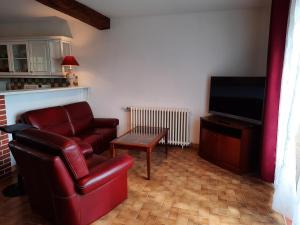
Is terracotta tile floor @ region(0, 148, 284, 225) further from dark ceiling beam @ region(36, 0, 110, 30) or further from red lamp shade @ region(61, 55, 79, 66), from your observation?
dark ceiling beam @ region(36, 0, 110, 30)

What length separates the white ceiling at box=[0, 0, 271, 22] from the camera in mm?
3342

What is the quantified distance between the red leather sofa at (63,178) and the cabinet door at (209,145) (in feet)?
5.56

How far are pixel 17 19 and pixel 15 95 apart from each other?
2.18 meters

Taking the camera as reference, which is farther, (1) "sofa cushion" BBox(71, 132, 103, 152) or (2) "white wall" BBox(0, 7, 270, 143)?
(2) "white wall" BBox(0, 7, 270, 143)

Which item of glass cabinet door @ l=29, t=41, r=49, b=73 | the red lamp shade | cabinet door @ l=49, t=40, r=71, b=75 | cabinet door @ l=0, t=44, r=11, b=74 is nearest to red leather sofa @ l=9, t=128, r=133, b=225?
the red lamp shade

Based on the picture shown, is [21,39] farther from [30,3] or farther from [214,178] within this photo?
[214,178]

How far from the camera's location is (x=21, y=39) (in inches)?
178

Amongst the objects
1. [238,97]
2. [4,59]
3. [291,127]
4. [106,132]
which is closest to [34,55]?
[4,59]

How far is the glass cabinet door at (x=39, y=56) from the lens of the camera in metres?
4.46

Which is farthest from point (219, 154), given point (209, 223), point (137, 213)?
point (137, 213)

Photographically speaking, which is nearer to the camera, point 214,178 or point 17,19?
point 214,178

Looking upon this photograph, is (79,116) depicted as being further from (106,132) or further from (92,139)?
(92,139)

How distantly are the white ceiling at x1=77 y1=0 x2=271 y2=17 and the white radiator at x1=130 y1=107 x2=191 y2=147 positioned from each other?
1693 mm

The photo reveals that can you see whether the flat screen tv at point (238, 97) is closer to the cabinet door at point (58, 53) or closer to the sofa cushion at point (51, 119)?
the sofa cushion at point (51, 119)
